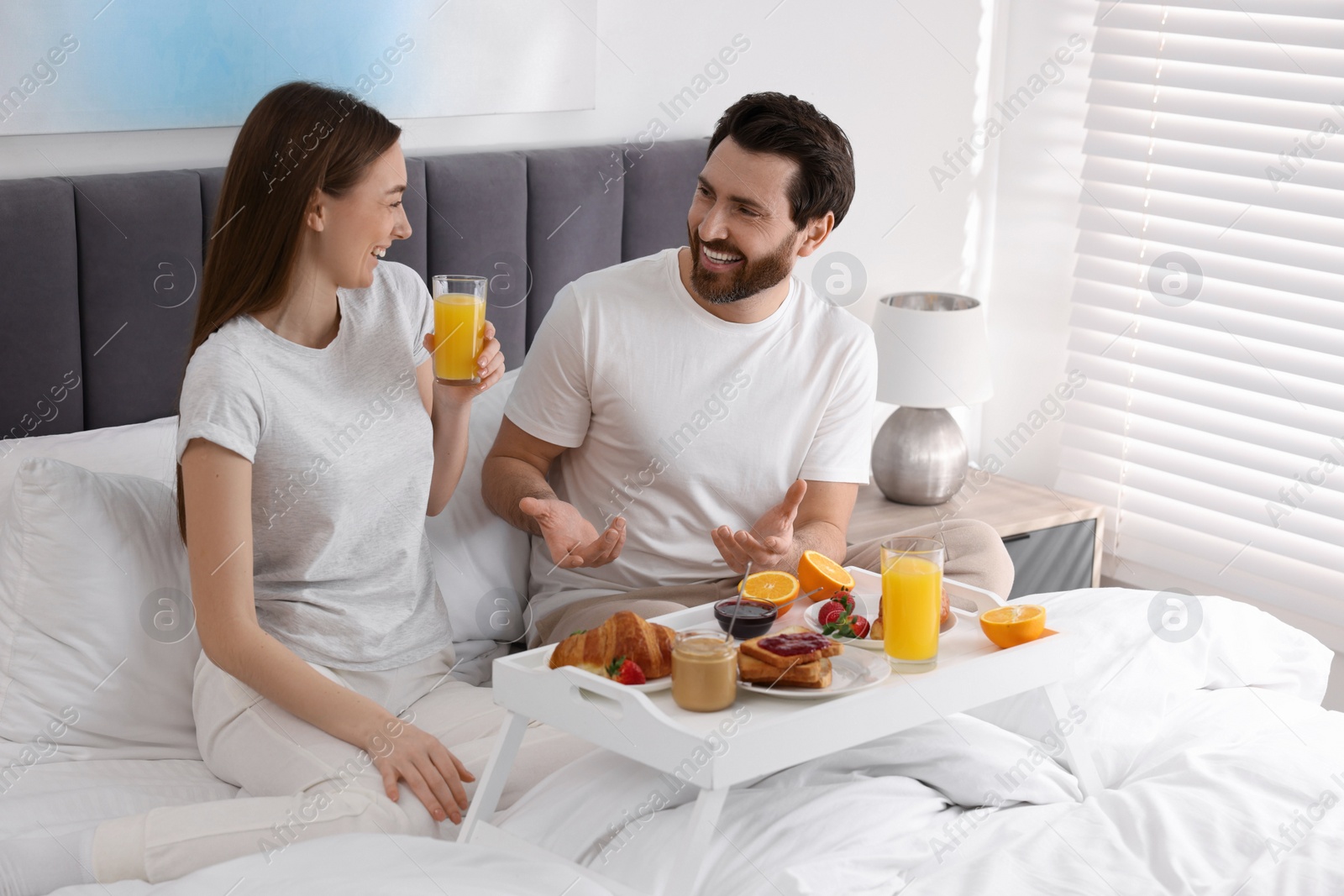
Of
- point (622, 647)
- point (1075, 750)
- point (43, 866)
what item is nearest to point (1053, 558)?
point (1075, 750)

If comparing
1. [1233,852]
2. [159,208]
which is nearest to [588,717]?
[1233,852]

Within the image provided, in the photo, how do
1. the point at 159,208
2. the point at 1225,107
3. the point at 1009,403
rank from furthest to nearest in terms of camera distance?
1. the point at 1009,403
2. the point at 1225,107
3. the point at 159,208

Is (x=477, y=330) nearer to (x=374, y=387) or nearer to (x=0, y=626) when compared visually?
(x=374, y=387)

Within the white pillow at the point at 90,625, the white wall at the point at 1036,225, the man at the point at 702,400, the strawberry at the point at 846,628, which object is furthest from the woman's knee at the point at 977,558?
the white wall at the point at 1036,225

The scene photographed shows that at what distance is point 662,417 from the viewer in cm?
200

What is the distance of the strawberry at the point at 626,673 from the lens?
1.31 m

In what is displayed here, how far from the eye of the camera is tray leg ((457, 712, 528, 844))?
54.9 inches

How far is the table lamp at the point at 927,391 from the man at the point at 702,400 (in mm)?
662

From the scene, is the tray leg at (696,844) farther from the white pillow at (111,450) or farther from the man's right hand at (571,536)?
the white pillow at (111,450)

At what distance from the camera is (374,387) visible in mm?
1703

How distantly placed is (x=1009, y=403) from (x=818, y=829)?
2.22 m

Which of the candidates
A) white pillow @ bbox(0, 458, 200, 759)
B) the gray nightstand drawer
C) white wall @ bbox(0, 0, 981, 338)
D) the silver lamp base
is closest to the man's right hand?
white pillow @ bbox(0, 458, 200, 759)

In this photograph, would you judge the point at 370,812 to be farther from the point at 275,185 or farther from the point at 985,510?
the point at 985,510

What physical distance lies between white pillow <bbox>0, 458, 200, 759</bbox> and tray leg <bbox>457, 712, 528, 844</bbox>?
0.47 meters
